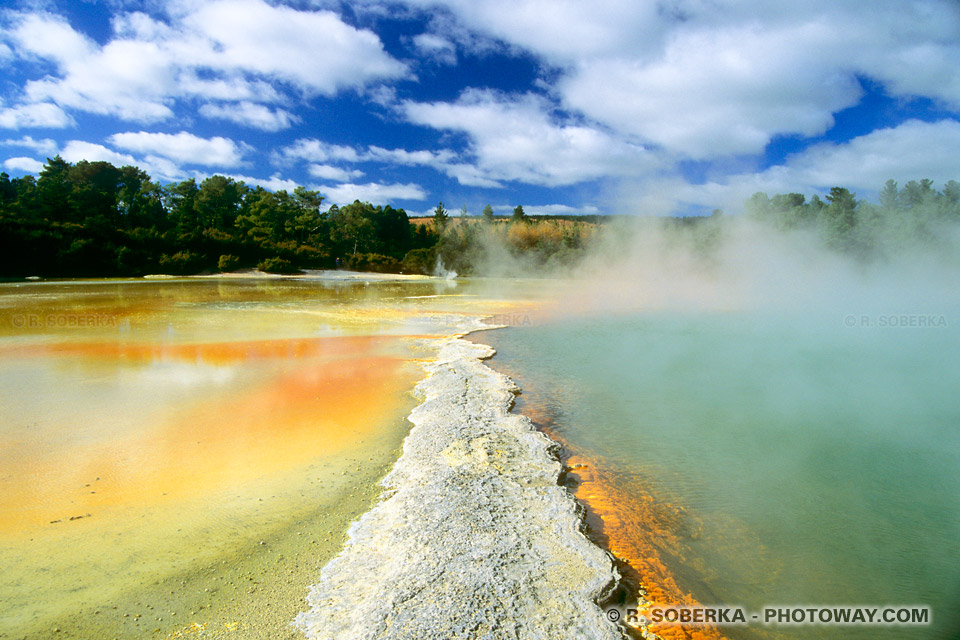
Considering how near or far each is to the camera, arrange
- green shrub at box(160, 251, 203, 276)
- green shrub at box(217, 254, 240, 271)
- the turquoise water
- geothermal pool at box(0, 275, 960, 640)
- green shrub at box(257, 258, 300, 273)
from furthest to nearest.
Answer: green shrub at box(257, 258, 300, 273)
green shrub at box(217, 254, 240, 271)
green shrub at box(160, 251, 203, 276)
the turquoise water
geothermal pool at box(0, 275, 960, 640)

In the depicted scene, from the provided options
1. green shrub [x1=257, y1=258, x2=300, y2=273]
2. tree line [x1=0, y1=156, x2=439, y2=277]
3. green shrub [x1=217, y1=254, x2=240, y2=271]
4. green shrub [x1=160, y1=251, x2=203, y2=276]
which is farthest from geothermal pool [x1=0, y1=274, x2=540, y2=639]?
green shrub [x1=217, y1=254, x2=240, y2=271]

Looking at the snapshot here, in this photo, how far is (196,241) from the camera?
30.9m

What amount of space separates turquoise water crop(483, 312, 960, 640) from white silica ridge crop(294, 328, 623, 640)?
645 mm

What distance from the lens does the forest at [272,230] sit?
24.8 meters

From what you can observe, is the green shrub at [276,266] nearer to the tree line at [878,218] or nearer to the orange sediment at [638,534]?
the tree line at [878,218]

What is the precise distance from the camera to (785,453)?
12.6ft

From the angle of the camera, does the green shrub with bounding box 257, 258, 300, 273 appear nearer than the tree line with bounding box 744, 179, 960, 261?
No

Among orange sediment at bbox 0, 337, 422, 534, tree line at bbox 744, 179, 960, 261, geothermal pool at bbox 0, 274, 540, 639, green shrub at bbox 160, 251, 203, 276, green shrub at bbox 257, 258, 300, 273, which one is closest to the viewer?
geothermal pool at bbox 0, 274, 540, 639

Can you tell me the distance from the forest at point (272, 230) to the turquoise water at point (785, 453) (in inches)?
839

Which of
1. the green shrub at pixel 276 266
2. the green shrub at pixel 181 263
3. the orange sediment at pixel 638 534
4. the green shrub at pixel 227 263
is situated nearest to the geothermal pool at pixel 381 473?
the orange sediment at pixel 638 534

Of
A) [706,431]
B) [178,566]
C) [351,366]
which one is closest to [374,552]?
[178,566]

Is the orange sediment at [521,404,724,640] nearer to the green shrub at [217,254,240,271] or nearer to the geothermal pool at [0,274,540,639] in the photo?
the geothermal pool at [0,274,540,639]

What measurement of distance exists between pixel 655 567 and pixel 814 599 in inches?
27.4

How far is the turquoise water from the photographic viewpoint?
91.7 inches
